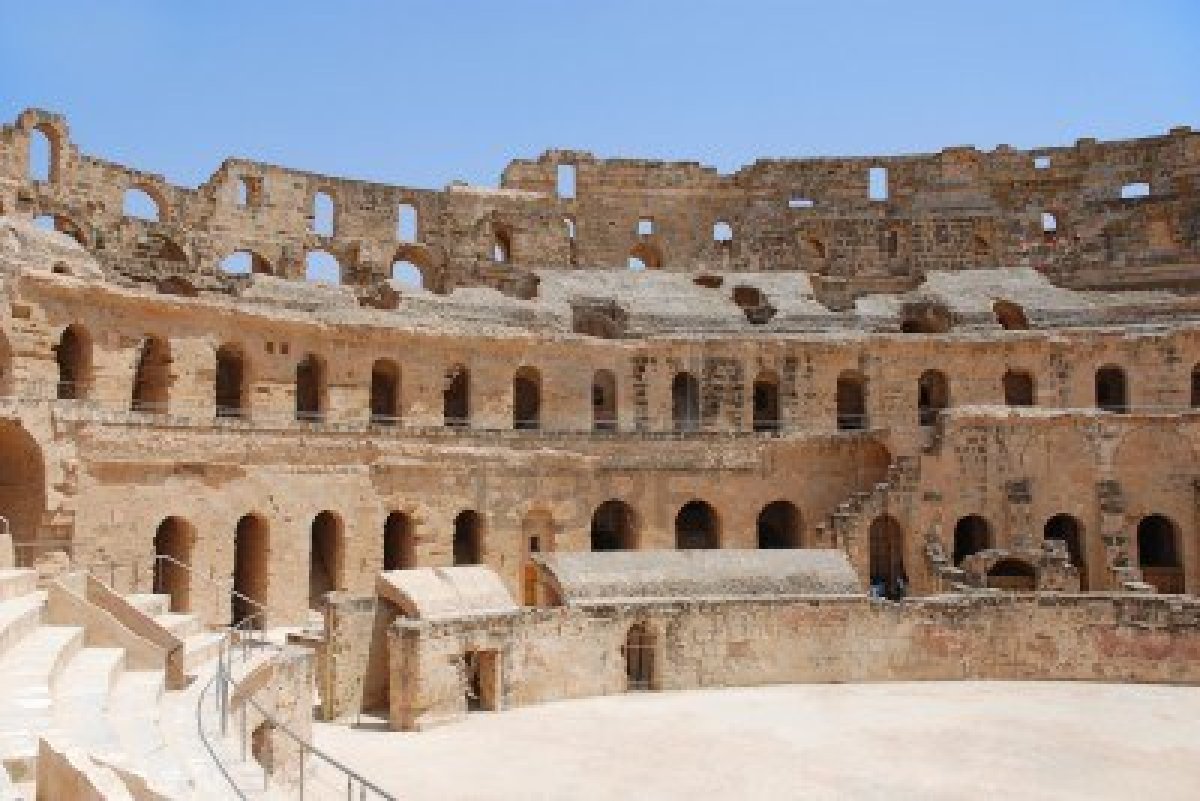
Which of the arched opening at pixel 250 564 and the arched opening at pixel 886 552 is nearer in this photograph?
the arched opening at pixel 250 564

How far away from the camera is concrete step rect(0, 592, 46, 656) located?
466 inches

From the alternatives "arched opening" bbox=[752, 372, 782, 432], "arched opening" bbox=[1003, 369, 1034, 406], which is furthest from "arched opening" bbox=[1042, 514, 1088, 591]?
"arched opening" bbox=[752, 372, 782, 432]

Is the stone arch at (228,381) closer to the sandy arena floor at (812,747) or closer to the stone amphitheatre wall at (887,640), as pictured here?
the stone amphitheatre wall at (887,640)

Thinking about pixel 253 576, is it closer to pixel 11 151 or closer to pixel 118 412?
pixel 118 412

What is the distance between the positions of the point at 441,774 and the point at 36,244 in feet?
54.2

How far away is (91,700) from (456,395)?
22.7 m

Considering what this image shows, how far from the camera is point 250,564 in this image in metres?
26.2

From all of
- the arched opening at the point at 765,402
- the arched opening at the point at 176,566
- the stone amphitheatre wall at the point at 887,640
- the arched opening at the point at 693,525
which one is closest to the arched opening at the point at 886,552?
the arched opening at the point at 765,402

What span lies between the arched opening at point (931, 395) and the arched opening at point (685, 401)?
674 cm

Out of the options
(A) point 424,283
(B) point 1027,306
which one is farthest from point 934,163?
(A) point 424,283

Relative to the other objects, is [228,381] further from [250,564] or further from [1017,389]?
[1017,389]

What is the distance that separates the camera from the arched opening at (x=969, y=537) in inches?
1203

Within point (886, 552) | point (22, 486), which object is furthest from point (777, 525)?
point (22, 486)

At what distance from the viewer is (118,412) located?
77.5 ft
